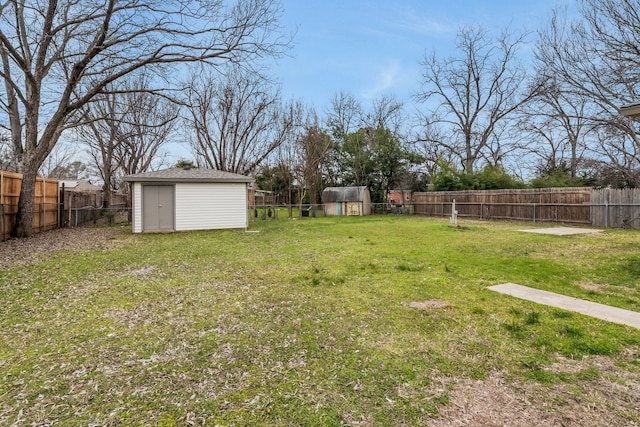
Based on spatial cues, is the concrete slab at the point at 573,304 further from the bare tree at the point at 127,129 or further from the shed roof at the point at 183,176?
the bare tree at the point at 127,129

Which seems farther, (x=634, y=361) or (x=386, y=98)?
(x=386, y=98)

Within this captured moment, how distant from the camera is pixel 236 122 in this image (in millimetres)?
21750

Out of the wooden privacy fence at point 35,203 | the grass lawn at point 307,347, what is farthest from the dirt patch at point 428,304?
the wooden privacy fence at point 35,203

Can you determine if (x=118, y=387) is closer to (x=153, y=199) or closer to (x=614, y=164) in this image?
(x=153, y=199)

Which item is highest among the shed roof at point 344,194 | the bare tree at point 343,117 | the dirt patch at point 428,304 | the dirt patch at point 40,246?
the bare tree at point 343,117

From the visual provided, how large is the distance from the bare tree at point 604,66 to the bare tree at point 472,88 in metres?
7.10

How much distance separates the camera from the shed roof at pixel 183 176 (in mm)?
12484

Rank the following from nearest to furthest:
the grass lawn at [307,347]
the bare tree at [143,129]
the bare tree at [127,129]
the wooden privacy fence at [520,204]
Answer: the grass lawn at [307,347], the wooden privacy fence at [520,204], the bare tree at [127,129], the bare tree at [143,129]

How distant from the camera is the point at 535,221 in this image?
16781 millimetres

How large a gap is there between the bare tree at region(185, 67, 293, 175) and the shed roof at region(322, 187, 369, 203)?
250 inches

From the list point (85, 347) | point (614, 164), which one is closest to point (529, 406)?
point (85, 347)

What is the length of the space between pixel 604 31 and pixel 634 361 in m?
16.4

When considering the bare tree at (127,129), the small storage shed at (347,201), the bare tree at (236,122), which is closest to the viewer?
the bare tree at (127,129)

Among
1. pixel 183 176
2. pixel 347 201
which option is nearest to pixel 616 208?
pixel 347 201
